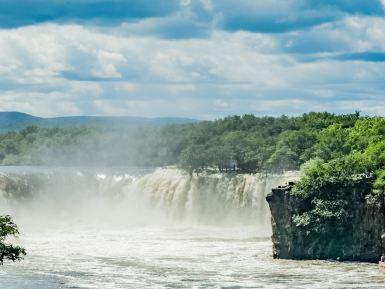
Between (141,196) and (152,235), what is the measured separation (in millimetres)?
15178

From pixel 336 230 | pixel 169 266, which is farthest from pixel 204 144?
pixel 169 266

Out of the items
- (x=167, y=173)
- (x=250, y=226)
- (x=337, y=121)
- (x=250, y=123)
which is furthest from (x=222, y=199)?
(x=250, y=123)

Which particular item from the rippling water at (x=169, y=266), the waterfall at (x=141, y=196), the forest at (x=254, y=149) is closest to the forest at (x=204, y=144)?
the forest at (x=254, y=149)

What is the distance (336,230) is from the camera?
181 ft

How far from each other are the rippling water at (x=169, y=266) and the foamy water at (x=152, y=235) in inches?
2.2

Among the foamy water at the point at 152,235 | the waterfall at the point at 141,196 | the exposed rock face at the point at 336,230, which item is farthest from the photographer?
the waterfall at the point at 141,196

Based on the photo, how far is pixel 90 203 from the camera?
8838cm

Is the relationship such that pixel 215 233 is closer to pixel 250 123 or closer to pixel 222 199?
pixel 222 199

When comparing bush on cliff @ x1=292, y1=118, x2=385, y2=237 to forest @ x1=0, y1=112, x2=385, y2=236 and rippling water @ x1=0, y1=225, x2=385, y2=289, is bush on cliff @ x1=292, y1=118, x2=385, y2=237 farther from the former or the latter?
rippling water @ x1=0, y1=225, x2=385, y2=289

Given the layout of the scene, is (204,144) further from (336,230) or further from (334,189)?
(336,230)

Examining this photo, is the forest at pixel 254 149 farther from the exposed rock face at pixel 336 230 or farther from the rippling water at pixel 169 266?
the rippling water at pixel 169 266

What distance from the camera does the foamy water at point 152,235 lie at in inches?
1912

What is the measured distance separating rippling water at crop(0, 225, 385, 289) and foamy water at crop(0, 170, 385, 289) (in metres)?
0.06

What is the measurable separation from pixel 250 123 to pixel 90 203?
139 ft
